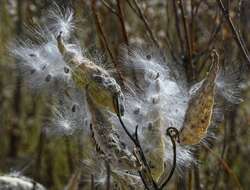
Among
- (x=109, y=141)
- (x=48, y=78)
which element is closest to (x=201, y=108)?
(x=109, y=141)

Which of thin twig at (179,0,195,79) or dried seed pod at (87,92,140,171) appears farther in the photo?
thin twig at (179,0,195,79)

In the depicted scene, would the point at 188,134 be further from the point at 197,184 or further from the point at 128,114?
the point at 197,184

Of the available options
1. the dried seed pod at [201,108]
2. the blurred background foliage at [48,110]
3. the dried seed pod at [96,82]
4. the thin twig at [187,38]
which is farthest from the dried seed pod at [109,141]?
the blurred background foliage at [48,110]

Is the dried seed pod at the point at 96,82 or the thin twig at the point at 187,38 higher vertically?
the thin twig at the point at 187,38

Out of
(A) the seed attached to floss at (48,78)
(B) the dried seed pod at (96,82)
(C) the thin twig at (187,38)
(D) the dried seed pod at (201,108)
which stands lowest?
(D) the dried seed pod at (201,108)

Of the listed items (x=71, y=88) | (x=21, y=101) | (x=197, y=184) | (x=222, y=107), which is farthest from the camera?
(x=21, y=101)

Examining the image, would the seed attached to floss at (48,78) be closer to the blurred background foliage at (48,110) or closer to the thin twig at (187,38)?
the thin twig at (187,38)

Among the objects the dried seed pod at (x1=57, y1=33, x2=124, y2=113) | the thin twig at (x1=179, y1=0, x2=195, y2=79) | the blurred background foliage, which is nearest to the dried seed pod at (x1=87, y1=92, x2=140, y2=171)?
the dried seed pod at (x1=57, y1=33, x2=124, y2=113)

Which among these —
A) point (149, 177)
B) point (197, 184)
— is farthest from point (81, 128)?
point (197, 184)

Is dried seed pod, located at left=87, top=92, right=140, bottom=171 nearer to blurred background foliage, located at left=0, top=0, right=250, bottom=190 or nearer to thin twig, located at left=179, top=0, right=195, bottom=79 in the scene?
thin twig, located at left=179, top=0, right=195, bottom=79

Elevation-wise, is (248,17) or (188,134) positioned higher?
(248,17)

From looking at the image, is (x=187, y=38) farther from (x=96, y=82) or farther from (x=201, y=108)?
(x=96, y=82)
